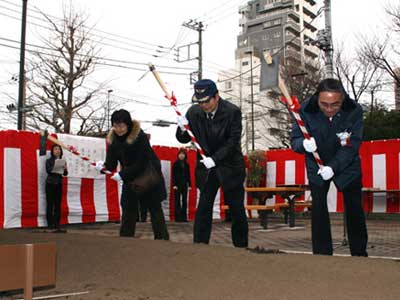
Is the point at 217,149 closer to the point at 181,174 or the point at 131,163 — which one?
the point at 131,163

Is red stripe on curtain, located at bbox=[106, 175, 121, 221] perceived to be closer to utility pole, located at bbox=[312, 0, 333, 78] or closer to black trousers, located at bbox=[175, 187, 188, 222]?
black trousers, located at bbox=[175, 187, 188, 222]

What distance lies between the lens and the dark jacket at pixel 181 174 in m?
11.7

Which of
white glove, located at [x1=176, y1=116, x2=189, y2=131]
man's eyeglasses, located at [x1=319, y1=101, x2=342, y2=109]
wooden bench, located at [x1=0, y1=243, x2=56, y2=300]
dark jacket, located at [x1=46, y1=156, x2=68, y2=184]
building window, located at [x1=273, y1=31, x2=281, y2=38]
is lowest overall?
wooden bench, located at [x1=0, y1=243, x2=56, y2=300]

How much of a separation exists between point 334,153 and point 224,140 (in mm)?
1030

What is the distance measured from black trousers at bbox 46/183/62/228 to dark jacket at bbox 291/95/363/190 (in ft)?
21.2

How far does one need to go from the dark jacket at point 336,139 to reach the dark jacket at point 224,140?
0.68 meters

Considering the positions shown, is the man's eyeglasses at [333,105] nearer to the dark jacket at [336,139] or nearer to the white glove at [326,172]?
the dark jacket at [336,139]

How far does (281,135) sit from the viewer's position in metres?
31.2

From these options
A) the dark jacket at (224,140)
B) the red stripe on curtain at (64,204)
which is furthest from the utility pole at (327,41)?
the dark jacket at (224,140)

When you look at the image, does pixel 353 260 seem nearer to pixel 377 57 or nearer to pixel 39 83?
pixel 377 57

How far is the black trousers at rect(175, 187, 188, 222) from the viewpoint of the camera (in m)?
12.0

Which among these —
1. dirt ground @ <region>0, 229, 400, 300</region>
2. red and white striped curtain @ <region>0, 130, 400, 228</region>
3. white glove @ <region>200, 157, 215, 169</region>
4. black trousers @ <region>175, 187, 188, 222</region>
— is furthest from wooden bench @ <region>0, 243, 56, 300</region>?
black trousers @ <region>175, 187, 188, 222</region>

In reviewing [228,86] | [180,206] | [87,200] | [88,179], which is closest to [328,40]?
[180,206]

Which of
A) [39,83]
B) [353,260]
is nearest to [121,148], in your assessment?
[353,260]
